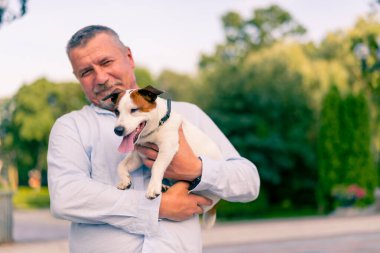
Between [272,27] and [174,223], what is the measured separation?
4557 centimetres

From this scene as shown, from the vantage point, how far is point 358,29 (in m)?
33.7

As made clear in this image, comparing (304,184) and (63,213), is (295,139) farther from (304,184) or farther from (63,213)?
→ (63,213)

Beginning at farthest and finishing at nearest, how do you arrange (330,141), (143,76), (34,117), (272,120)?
(34,117) → (143,76) → (272,120) → (330,141)

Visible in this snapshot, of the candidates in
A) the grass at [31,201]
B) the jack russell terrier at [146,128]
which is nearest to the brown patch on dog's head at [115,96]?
the jack russell terrier at [146,128]

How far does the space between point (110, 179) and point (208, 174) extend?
1.21 ft

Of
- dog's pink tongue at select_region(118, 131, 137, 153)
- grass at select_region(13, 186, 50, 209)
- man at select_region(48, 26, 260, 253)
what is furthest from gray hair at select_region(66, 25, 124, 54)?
grass at select_region(13, 186, 50, 209)

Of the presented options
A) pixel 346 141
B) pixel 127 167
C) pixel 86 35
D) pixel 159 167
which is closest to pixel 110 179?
pixel 127 167

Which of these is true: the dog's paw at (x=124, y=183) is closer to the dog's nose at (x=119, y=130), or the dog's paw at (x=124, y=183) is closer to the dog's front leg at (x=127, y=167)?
the dog's front leg at (x=127, y=167)

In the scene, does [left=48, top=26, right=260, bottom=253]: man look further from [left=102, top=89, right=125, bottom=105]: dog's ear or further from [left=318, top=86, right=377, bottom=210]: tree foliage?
[left=318, top=86, right=377, bottom=210]: tree foliage

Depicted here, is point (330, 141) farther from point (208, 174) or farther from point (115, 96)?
point (115, 96)

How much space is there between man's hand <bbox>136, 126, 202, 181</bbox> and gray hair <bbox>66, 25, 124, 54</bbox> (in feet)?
1.57

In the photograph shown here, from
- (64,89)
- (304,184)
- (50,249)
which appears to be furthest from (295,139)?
(64,89)

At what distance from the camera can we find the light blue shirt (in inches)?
82.3

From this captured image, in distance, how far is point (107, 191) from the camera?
6.87 feet
